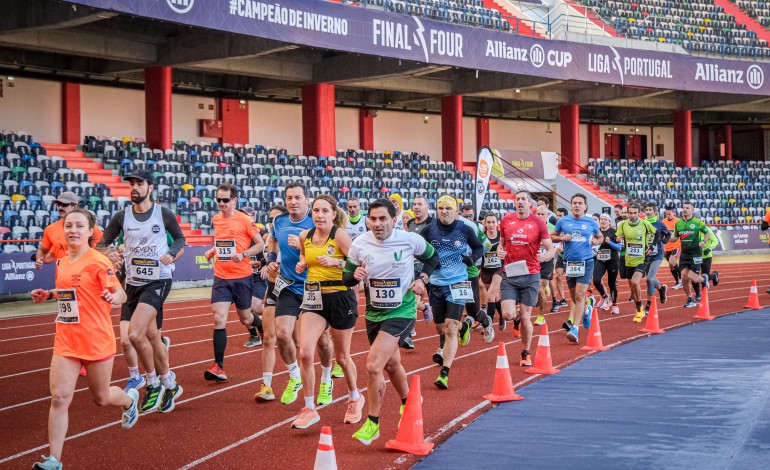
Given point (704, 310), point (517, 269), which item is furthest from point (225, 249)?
point (704, 310)

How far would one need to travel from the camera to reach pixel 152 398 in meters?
9.33

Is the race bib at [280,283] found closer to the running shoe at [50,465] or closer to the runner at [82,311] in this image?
the runner at [82,311]

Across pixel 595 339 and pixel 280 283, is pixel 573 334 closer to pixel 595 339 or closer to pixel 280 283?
pixel 595 339

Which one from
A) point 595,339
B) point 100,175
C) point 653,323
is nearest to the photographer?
point 595,339

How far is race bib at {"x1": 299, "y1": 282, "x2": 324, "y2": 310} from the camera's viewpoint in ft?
28.7

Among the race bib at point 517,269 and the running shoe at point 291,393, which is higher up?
the race bib at point 517,269

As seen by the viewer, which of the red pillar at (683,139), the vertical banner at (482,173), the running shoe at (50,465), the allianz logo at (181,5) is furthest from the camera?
the red pillar at (683,139)

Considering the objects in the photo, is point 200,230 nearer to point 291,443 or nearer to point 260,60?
point 260,60

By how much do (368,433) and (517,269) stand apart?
5.22 meters

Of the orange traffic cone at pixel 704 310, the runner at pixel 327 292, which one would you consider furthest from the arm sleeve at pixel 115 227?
the orange traffic cone at pixel 704 310

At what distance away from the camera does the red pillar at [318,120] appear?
34.5 metres

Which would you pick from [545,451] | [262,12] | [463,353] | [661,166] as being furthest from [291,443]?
[661,166]

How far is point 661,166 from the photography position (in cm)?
4766

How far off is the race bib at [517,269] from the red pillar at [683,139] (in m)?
38.4
